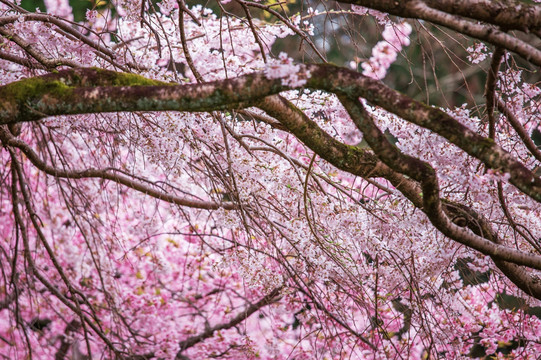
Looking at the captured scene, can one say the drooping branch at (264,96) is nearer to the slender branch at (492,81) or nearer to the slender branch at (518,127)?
the slender branch at (492,81)

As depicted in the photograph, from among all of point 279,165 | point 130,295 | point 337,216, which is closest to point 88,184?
point 130,295

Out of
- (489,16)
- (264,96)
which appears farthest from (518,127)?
(264,96)

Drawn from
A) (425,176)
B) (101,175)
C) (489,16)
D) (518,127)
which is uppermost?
(101,175)

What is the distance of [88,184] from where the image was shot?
5.38 meters

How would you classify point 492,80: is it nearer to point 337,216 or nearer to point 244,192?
point 337,216

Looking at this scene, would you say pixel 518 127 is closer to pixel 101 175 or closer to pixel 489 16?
pixel 489 16

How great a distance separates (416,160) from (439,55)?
10030 mm

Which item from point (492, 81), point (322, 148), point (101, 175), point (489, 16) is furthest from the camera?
point (101, 175)

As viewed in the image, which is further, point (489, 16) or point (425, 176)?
point (425, 176)

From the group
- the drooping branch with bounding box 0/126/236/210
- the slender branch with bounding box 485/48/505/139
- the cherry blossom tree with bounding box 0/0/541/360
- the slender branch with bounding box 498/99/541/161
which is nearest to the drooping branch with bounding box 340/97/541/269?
the cherry blossom tree with bounding box 0/0/541/360

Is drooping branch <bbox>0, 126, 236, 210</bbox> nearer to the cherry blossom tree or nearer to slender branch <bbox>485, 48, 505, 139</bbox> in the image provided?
the cherry blossom tree

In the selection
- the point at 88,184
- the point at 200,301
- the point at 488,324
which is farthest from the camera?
the point at 200,301

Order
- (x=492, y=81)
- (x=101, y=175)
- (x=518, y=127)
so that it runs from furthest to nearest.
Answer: (x=101, y=175), (x=518, y=127), (x=492, y=81)

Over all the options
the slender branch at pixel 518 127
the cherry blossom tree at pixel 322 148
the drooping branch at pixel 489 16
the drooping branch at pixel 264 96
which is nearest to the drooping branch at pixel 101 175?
the cherry blossom tree at pixel 322 148
